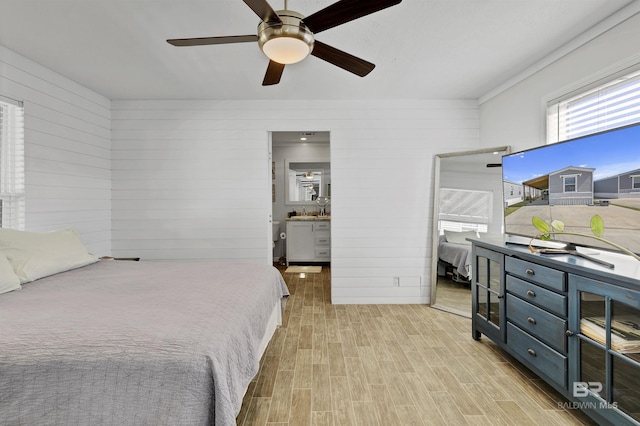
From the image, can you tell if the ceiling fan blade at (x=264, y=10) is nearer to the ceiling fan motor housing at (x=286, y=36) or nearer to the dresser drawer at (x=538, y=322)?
the ceiling fan motor housing at (x=286, y=36)

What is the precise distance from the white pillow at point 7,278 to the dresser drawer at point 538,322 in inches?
137

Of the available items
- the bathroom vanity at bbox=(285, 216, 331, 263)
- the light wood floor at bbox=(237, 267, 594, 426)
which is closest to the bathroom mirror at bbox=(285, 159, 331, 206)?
the bathroom vanity at bbox=(285, 216, 331, 263)

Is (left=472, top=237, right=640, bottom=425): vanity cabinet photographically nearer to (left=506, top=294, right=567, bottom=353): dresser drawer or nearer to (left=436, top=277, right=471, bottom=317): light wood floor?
(left=506, top=294, right=567, bottom=353): dresser drawer

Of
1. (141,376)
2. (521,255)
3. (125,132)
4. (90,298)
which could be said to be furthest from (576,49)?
(125,132)

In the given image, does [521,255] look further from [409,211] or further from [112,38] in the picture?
[112,38]

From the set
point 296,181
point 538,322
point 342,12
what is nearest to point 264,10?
point 342,12

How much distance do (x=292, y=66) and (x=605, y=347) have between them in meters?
3.10

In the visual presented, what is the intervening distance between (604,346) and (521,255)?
2.41 feet

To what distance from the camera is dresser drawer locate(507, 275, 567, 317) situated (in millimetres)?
1924

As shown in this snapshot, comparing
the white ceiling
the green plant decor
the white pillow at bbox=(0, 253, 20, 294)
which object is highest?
the white ceiling

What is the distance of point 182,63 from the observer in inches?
116

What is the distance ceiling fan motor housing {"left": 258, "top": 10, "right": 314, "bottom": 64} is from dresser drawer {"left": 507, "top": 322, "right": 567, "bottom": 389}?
2.42 m

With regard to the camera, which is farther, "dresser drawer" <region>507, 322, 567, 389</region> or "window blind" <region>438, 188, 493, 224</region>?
"window blind" <region>438, 188, 493, 224</region>

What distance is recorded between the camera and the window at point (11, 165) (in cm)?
274
